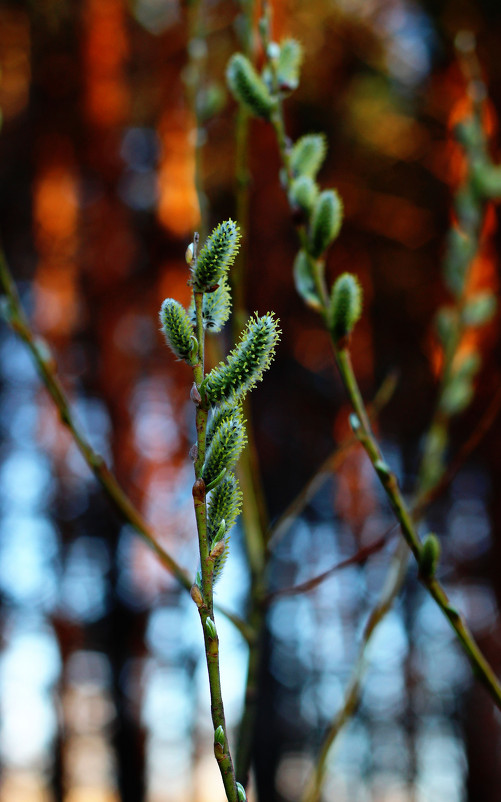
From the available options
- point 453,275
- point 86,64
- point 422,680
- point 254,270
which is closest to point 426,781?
point 422,680

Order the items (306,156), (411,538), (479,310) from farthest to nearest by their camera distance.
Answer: (479,310) → (306,156) → (411,538)

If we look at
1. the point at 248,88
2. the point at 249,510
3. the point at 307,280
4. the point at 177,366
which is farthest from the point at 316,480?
the point at 177,366

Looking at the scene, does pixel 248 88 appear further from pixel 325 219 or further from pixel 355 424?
pixel 355 424

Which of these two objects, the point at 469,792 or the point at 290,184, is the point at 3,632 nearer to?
the point at 469,792

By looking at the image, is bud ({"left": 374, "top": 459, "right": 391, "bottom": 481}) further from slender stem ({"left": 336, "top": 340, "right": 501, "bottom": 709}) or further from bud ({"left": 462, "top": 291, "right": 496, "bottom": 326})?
bud ({"left": 462, "top": 291, "right": 496, "bottom": 326})

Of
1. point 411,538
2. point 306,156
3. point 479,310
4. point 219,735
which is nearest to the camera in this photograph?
point 219,735

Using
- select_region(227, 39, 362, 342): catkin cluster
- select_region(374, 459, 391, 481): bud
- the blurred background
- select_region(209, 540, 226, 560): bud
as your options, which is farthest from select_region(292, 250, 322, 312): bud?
the blurred background

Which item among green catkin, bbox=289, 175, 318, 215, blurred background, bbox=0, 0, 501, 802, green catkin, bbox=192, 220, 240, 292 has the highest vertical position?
blurred background, bbox=0, 0, 501, 802

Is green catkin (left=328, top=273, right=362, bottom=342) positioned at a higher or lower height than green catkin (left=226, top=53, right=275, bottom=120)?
lower
